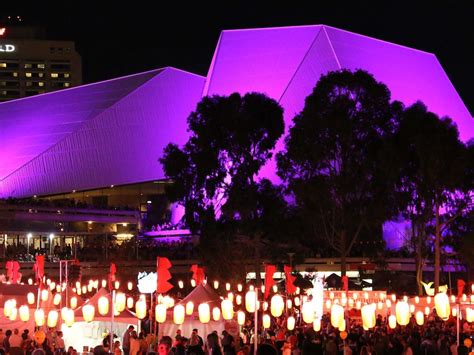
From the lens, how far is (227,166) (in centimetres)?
4072

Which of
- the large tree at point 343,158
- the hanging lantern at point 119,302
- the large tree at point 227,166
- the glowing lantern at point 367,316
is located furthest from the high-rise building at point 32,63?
the glowing lantern at point 367,316

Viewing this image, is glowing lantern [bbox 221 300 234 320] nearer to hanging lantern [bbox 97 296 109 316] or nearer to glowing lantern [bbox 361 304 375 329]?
hanging lantern [bbox 97 296 109 316]

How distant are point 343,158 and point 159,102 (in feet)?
74.5

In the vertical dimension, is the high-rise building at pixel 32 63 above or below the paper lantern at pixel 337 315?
above

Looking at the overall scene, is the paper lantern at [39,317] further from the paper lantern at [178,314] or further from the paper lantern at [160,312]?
the paper lantern at [178,314]

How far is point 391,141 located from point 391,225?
10331mm

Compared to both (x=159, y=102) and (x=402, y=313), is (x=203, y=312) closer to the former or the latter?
A: (x=402, y=313)

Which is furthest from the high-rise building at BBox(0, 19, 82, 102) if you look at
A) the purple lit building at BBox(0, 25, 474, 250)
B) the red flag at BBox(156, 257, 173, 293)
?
the red flag at BBox(156, 257, 173, 293)

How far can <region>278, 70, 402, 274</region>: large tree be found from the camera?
1503 inches

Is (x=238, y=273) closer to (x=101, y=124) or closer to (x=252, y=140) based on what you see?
(x=252, y=140)

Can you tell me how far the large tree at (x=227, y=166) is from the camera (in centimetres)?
3894

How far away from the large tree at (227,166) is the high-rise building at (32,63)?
3580 inches

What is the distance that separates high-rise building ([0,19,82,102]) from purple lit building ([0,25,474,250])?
6869 centimetres

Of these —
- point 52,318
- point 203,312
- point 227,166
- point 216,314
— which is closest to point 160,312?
point 203,312
